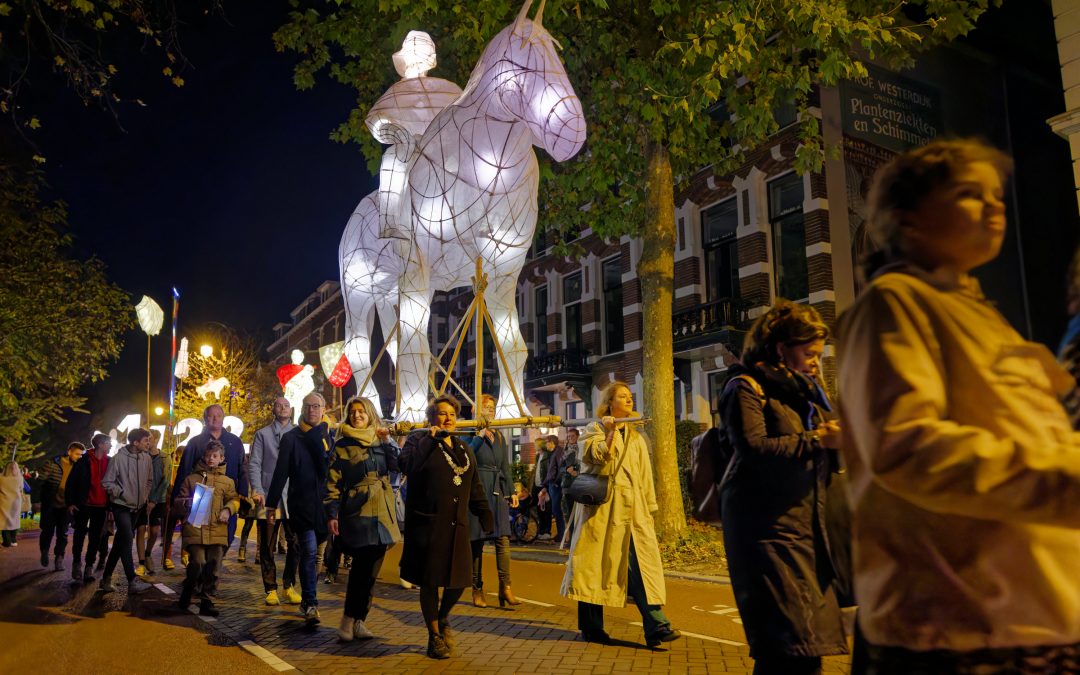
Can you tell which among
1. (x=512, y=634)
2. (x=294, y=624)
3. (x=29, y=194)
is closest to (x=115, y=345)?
(x=29, y=194)

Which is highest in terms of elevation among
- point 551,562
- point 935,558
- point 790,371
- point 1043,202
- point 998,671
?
point 1043,202

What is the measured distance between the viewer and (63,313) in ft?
70.9

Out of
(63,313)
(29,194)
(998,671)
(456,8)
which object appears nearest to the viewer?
(998,671)

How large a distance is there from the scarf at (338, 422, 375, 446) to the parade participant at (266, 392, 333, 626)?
63 cm

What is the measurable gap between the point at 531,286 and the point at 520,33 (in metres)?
20.8

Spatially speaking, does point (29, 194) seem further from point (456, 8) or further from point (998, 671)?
point (998, 671)

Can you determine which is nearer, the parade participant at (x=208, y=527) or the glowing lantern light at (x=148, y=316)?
the parade participant at (x=208, y=527)

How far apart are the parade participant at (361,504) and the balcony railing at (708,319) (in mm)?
12680

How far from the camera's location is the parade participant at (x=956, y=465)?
1.45 meters

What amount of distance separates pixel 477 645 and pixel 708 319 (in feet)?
46.2

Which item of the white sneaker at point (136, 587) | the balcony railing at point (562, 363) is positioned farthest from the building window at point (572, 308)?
the white sneaker at point (136, 587)

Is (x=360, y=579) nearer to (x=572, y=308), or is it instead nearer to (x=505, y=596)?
(x=505, y=596)

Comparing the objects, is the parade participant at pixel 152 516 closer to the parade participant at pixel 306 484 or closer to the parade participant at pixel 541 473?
the parade participant at pixel 306 484

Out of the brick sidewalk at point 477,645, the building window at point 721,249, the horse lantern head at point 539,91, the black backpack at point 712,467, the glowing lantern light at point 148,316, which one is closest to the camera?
the black backpack at point 712,467
